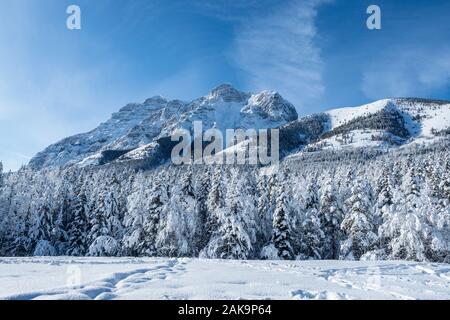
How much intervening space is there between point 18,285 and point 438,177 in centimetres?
4587

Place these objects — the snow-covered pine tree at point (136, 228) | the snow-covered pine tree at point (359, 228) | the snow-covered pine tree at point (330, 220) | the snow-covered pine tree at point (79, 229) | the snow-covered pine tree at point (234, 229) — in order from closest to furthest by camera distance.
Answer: the snow-covered pine tree at point (234, 229) → the snow-covered pine tree at point (359, 228) → the snow-covered pine tree at point (136, 228) → the snow-covered pine tree at point (330, 220) → the snow-covered pine tree at point (79, 229)

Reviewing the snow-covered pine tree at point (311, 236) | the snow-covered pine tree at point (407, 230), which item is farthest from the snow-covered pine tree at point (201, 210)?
the snow-covered pine tree at point (407, 230)

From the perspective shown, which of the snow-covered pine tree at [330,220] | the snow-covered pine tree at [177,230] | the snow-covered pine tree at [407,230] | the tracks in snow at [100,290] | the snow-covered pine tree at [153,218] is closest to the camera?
the tracks in snow at [100,290]

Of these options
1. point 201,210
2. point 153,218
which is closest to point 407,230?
point 201,210

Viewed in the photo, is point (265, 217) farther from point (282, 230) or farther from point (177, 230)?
point (177, 230)

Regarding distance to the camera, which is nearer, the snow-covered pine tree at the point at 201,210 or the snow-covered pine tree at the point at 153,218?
the snow-covered pine tree at the point at 153,218

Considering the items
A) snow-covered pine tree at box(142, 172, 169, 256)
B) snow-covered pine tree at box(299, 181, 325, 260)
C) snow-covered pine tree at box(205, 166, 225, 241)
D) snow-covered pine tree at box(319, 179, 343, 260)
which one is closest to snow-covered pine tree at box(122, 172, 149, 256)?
snow-covered pine tree at box(142, 172, 169, 256)

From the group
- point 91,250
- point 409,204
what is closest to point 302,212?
point 409,204

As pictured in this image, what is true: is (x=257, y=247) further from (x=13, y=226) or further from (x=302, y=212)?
(x=13, y=226)

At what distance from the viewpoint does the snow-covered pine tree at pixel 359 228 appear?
118 ft

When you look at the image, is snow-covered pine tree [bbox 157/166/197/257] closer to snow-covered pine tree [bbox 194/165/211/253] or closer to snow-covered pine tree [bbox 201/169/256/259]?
snow-covered pine tree [bbox 194/165/211/253]

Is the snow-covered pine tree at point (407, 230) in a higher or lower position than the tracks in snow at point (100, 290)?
lower

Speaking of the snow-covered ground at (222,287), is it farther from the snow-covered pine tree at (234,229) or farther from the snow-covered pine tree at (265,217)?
the snow-covered pine tree at (265,217)
